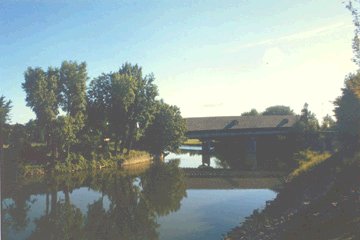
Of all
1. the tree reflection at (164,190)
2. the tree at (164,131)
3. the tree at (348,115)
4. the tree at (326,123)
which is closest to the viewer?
the tree reflection at (164,190)


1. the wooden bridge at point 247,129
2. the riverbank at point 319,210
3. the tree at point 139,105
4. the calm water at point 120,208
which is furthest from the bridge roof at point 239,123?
the riverbank at point 319,210

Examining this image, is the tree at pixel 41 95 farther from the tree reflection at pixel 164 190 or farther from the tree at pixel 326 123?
the tree at pixel 326 123

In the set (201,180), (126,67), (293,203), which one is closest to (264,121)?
(126,67)

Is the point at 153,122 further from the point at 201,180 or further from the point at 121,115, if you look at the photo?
the point at 201,180

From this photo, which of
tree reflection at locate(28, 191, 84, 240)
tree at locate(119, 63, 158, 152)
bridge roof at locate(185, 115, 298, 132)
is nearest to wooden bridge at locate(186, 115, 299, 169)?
bridge roof at locate(185, 115, 298, 132)

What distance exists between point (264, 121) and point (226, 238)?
232 feet

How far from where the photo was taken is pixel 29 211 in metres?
28.0

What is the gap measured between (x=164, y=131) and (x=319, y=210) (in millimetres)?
54289

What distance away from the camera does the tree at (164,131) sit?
70.8m

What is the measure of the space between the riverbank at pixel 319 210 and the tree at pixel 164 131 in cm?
4438

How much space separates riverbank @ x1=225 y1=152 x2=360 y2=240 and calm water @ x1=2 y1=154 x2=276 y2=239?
122 inches

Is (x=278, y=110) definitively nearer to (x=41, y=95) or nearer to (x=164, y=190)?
(x=41, y=95)

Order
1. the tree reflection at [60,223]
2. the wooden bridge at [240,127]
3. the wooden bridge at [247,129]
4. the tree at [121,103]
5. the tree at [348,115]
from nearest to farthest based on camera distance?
the tree reflection at [60,223]
the tree at [348,115]
the tree at [121,103]
the wooden bridge at [247,129]
the wooden bridge at [240,127]

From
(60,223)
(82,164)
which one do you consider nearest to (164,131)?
(82,164)
